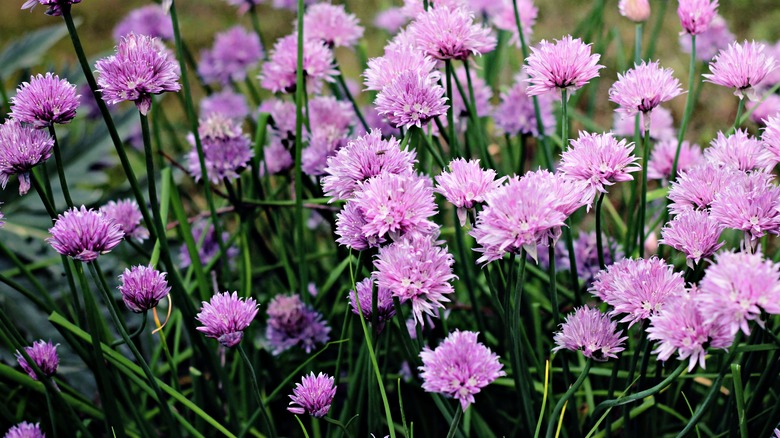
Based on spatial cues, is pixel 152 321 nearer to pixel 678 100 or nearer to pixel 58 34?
pixel 58 34

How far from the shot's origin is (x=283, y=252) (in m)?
1.22

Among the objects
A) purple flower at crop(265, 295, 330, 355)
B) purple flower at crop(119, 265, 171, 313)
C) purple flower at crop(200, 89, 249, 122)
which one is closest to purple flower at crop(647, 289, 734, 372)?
purple flower at crop(119, 265, 171, 313)

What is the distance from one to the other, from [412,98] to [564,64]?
0.55ft

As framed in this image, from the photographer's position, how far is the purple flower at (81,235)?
0.75 m

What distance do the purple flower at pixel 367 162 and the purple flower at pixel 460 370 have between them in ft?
0.60

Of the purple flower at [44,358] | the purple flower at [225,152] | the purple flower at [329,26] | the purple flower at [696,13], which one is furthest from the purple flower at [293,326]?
the purple flower at [696,13]

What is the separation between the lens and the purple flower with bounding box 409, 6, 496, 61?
873 millimetres

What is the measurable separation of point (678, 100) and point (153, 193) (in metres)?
2.19

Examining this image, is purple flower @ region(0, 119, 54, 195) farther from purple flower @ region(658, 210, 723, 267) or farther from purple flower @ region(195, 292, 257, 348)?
purple flower @ region(658, 210, 723, 267)

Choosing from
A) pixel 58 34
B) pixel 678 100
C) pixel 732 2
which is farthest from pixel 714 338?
pixel 732 2

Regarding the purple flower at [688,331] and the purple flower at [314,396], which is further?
the purple flower at [314,396]

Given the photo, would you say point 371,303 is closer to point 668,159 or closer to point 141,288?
point 141,288

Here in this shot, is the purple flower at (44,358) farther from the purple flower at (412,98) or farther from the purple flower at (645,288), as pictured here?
the purple flower at (645,288)

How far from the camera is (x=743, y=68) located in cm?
84
